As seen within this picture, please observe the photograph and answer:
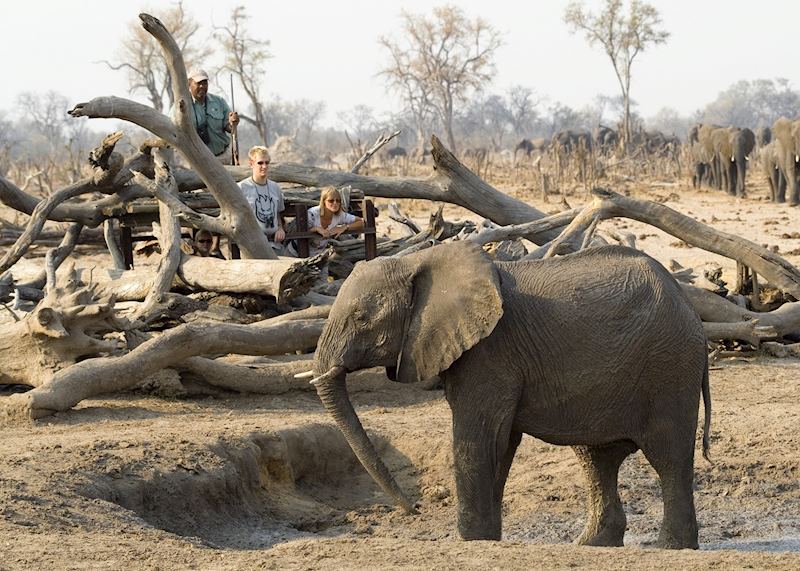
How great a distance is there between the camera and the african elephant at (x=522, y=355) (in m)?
5.59

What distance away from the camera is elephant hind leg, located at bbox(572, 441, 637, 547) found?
6203 mm

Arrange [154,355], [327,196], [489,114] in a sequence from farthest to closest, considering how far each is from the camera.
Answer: [489,114], [327,196], [154,355]

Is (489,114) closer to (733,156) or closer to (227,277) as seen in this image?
(733,156)

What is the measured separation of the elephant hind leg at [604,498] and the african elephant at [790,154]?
2005 cm

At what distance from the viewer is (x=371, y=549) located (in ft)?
16.4

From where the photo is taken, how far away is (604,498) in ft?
20.4

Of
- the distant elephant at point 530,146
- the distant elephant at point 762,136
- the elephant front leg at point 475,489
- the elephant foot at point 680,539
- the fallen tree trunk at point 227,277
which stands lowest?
the elephant foot at point 680,539

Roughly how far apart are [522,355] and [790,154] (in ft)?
70.1

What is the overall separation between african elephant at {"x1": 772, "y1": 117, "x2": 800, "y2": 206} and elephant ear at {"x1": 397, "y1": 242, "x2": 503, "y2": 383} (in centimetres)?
2084

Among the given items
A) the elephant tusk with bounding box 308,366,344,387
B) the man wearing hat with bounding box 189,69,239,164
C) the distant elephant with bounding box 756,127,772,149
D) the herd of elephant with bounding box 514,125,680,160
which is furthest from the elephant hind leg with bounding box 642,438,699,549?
the distant elephant with bounding box 756,127,772,149

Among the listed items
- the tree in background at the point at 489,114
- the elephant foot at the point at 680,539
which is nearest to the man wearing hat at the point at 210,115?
the elephant foot at the point at 680,539

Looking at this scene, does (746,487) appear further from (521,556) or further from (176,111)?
(176,111)

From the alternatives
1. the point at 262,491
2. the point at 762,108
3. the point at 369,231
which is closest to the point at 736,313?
the point at 369,231

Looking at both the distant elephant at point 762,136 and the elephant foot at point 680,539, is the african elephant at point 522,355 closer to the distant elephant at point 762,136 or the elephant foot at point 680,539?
the elephant foot at point 680,539
